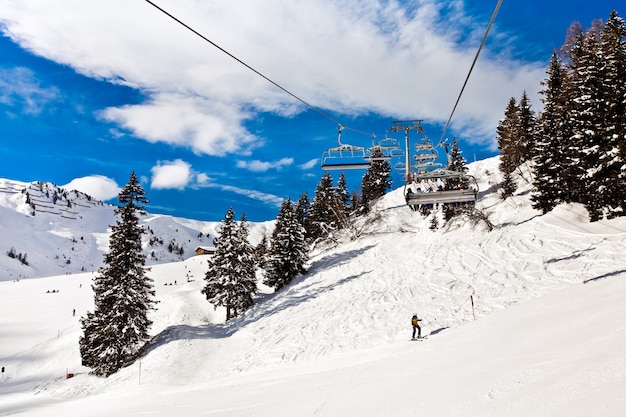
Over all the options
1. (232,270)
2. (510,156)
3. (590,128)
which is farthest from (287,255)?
(510,156)

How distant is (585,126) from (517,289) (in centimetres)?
1543

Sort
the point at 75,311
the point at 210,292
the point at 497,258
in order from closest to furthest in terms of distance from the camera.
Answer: the point at 497,258, the point at 210,292, the point at 75,311

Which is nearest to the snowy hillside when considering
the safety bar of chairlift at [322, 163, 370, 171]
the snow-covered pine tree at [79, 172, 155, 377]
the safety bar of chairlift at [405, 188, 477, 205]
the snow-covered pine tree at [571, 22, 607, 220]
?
the snow-covered pine tree at [79, 172, 155, 377]

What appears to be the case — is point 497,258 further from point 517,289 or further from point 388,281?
point 388,281

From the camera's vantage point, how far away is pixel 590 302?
48.4ft

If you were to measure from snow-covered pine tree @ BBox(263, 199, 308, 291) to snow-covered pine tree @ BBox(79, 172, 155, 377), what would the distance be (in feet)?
54.3

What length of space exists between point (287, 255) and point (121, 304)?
20.3 m

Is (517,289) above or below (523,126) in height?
below

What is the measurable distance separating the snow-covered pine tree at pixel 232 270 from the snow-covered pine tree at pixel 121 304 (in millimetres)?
10125

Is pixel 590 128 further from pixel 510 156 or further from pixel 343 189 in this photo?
pixel 343 189

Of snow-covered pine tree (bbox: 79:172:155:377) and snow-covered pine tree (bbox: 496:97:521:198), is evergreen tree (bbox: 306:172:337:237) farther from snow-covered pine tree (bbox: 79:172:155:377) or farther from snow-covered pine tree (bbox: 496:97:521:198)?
snow-covered pine tree (bbox: 79:172:155:377)

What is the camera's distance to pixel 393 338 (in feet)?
79.1

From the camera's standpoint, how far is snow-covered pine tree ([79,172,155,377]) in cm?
3009

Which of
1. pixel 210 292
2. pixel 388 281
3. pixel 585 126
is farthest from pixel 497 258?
pixel 210 292
